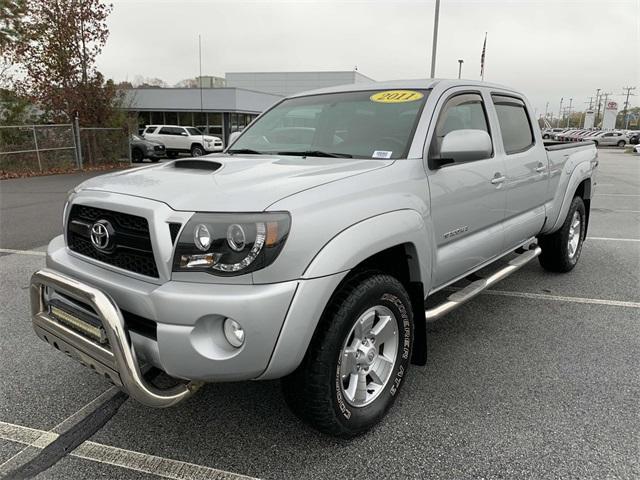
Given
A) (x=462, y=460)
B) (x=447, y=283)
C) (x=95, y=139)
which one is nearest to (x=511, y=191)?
(x=447, y=283)

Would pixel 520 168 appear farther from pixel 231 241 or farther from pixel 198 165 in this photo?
pixel 231 241

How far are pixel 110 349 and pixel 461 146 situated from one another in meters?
2.15

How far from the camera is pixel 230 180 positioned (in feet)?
8.12

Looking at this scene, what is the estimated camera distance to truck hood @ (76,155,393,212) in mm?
2178

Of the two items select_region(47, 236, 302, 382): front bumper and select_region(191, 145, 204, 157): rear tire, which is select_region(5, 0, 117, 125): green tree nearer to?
select_region(191, 145, 204, 157): rear tire

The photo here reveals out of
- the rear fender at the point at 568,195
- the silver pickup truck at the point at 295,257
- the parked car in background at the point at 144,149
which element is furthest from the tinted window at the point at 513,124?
the parked car in background at the point at 144,149

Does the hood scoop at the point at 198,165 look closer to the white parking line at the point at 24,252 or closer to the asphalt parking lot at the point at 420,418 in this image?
the asphalt parking lot at the point at 420,418

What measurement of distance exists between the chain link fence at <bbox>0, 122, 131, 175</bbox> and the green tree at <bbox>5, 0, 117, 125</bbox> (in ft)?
2.74

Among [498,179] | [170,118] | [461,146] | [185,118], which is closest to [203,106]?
[185,118]

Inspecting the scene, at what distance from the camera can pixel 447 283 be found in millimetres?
3346

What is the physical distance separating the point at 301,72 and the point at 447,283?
55557mm

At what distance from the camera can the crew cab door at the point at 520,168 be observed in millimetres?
3936

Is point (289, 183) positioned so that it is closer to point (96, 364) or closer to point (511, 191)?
point (96, 364)

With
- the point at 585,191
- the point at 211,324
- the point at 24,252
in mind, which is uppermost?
the point at 585,191
